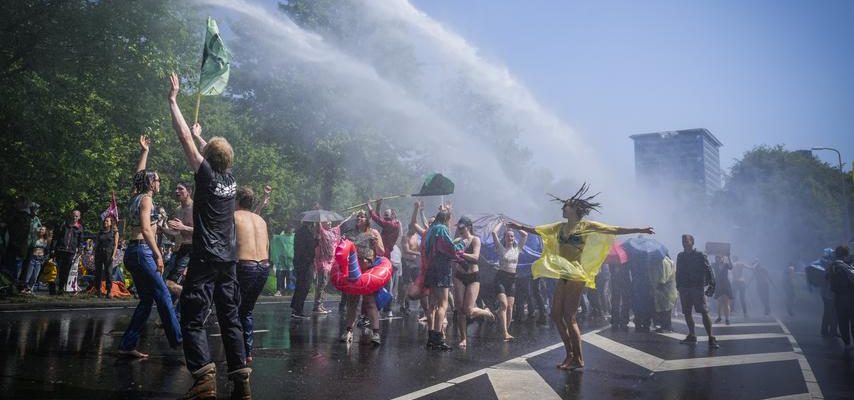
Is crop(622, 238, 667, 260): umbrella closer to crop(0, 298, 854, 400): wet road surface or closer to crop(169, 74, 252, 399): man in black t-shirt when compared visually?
crop(0, 298, 854, 400): wet road surface

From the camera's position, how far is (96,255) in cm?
1376

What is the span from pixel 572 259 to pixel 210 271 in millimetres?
4491

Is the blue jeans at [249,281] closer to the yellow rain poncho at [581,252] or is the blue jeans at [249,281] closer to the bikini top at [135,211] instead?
the bikini top at [135,211]

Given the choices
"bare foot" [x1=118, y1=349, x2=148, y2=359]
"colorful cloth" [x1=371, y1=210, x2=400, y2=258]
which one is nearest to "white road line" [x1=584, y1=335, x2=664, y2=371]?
"colorful cloth" [x1=371, y1=210, x2=400, y2=258]

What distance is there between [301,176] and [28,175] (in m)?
17.3

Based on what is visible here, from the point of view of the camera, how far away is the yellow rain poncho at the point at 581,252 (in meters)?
7.38

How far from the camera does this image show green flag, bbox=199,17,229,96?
5.96 m

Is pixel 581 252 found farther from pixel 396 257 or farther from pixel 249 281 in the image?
pixel 396 257

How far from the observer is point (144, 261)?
6172mm

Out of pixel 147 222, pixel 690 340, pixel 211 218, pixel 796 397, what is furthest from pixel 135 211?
pixel 690 340

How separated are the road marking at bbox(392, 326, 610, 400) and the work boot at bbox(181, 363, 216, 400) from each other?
1482 mm

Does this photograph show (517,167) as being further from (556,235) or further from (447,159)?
(556,235)

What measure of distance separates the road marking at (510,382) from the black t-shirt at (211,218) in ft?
6.20

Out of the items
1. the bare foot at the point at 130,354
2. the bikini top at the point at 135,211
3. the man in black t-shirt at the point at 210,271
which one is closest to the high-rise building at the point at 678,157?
the bare foot at the point at 130,354
